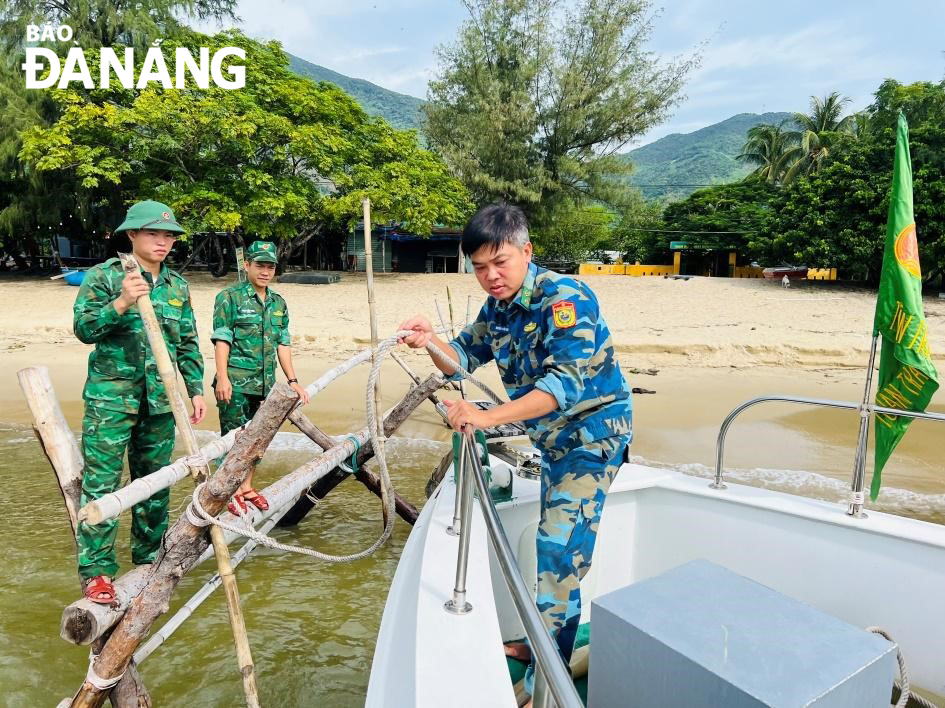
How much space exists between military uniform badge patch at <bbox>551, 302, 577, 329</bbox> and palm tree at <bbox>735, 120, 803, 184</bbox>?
4084cm

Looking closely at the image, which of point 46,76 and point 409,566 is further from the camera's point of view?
point 46,76

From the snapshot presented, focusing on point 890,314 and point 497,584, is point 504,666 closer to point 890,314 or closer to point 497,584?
point 497,584

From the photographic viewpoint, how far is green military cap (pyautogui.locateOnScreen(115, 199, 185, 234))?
9.76 feet

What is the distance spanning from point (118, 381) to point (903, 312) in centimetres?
368

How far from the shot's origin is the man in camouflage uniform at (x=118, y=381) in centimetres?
289

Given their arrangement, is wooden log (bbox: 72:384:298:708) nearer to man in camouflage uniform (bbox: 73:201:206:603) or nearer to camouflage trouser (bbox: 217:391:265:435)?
man in camouflage uniform (bbox: 73:201:206:603)

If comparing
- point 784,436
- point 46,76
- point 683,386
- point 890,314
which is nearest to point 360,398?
point 683,386

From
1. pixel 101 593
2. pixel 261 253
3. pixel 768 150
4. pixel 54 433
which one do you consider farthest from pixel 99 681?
pixel 768 150

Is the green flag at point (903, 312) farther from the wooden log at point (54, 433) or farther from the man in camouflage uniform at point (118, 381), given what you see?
the wooden log at point (54, 433)

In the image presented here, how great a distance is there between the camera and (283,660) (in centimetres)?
348

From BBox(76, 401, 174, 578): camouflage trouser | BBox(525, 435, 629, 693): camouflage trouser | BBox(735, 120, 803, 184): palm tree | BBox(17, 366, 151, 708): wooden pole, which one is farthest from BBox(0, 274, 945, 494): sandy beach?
BBox(735, 120, 803, 184): palm tree

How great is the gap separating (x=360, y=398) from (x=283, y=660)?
6.34 metres

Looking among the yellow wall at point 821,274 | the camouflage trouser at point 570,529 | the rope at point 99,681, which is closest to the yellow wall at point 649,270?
the yellow wall at point 821,274

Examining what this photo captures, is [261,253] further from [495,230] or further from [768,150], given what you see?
[768,150]
